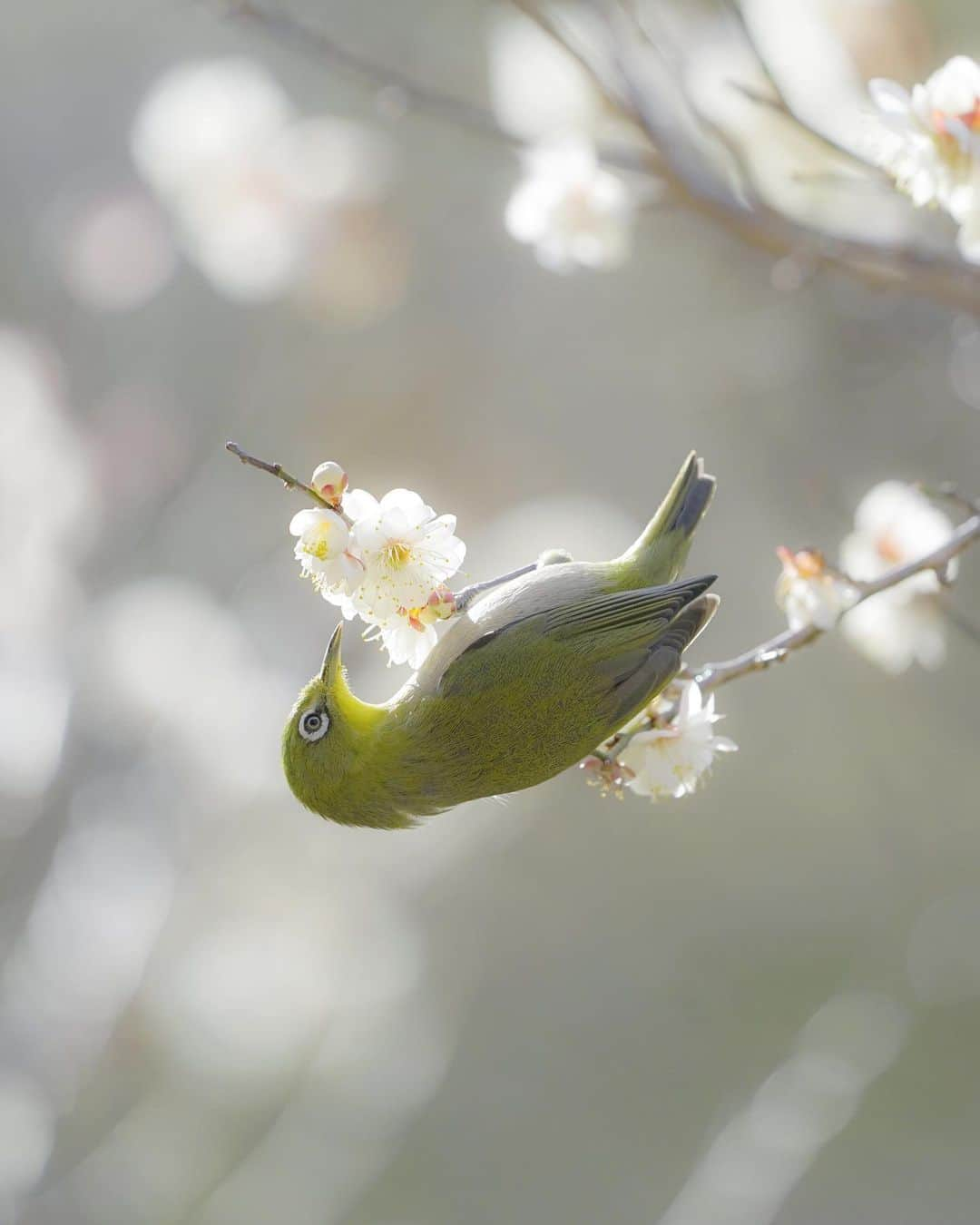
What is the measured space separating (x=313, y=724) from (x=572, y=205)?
3.13 ft

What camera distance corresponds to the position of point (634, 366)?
4.22 meters

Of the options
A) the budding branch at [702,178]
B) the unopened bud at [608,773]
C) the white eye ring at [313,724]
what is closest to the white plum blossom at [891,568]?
the budding branch at [702,178]

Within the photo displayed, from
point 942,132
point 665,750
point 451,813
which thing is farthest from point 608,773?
point 451,813

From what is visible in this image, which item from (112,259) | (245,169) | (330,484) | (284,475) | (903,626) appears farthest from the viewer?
(112,259)

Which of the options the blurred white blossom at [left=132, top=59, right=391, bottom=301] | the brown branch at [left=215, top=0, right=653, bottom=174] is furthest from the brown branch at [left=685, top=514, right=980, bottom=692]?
the blurred white blossom at [left=132, top=59, right=391, bottom=301]

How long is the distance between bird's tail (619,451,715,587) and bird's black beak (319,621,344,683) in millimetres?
329

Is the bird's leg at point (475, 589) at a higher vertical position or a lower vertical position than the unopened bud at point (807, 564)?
lower

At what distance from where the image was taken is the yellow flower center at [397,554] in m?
1.10

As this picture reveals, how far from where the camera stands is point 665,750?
3.93 ft

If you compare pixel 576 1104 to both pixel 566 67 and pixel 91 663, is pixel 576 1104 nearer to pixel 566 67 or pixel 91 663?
pixel 91 663

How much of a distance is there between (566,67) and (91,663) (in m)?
2.16

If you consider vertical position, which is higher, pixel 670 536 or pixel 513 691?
pixel 670 536

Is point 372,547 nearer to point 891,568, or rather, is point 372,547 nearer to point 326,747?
point 326,747

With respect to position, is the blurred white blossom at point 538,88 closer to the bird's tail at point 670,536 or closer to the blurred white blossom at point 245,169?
the blurred white blossom at point 245,169
